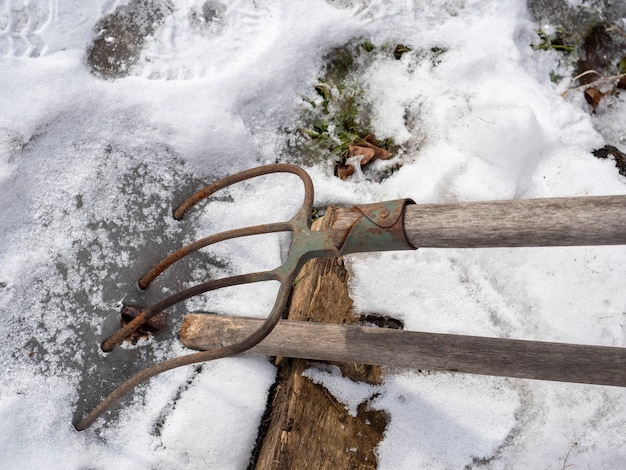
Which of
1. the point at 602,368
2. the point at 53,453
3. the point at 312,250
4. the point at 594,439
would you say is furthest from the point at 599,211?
the point at 53,453

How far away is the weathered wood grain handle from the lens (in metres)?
1.18

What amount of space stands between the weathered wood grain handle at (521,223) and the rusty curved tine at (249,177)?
0.33 m

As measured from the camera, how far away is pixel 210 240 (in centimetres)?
174

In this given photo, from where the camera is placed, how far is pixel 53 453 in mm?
1888

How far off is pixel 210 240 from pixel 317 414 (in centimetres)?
62

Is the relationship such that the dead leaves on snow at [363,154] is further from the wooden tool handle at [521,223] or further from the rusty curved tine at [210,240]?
the wooden tool handle at [521,223]

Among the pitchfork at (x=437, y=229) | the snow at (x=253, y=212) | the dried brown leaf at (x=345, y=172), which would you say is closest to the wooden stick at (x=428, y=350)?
the pitchfork at (x=437, y=229)

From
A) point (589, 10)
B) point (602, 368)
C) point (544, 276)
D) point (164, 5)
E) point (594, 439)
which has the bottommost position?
point (594, 439)

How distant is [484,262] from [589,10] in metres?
1.23

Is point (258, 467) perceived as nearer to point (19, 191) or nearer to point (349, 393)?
point (349, 393)

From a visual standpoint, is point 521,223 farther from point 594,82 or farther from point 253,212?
point 594,82

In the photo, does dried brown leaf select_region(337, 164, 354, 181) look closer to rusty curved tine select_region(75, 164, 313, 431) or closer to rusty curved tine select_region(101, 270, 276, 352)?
rusty curved tine select_region(75, 164, 313, 431)

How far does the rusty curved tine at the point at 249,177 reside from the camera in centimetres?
162

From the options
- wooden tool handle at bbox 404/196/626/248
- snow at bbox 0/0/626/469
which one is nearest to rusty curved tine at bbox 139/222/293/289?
snow at bbox 0/0/626/469
